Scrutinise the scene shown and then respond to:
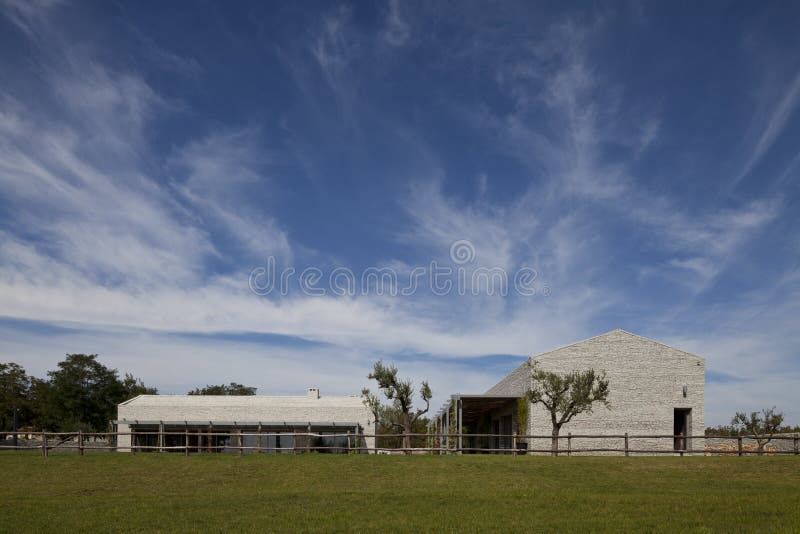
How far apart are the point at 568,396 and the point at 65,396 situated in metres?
52.2

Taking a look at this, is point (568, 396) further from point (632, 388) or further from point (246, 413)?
point (246, 413)

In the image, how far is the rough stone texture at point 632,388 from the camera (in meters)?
34.0

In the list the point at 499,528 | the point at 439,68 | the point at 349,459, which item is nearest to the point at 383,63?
the point at 439,68

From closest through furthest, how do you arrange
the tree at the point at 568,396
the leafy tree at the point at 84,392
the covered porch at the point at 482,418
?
the tree at the point at 568,396 < the covered porch at the point at 482,418 < the leafy tree at the point at 84,392

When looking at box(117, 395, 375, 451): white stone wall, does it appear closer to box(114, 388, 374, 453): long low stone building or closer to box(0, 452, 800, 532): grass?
box(114, 388, 374, 453): long low stone building

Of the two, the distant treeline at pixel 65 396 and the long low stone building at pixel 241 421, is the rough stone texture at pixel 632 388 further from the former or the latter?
the distant treeline at pixel 65 396

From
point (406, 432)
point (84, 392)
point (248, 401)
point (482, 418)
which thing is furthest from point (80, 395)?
point (406, 432)

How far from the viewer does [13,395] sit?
6812cm

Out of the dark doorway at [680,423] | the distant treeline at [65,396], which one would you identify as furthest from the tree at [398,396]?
the distant treeline at [65,396]

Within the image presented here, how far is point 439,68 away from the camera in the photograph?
23.5m

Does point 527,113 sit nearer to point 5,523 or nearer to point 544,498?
point 544,498

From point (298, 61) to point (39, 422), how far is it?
61316 millimetres

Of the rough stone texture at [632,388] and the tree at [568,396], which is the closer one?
the tree at [568,396]

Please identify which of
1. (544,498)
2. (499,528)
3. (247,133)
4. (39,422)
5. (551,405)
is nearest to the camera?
(499,528)
